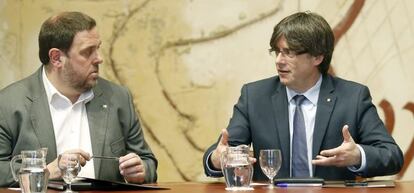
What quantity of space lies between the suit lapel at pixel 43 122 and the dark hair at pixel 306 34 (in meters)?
1.01

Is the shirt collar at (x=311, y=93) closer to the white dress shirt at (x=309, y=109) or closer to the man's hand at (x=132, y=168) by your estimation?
the white dress shirt at (x=309, y=109)

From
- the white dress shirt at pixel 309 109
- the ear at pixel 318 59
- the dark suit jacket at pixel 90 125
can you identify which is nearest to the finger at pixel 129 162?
the dark suit jacket at pixel 90 125

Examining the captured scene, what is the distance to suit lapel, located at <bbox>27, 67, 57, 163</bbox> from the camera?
3.58m

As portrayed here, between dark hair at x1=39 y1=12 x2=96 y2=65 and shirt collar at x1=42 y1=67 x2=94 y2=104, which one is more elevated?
dark hair at x1=39 y1=12 x2=96 y2=65

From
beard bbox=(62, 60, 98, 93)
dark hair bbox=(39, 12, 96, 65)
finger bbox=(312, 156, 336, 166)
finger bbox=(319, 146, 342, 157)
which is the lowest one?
finger bbox=(312, 156, 336, 166)

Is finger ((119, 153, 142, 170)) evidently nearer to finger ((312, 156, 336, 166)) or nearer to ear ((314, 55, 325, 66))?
finger ((312, 156, 336, 166))

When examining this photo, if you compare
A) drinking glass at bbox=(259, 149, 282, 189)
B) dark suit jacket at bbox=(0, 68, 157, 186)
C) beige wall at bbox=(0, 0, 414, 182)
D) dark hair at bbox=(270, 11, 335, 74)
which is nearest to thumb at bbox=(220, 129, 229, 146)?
drinking glass at bbox=(259, 149, 282, 189)

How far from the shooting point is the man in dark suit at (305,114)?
3.48 metres

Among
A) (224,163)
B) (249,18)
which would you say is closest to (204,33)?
(249,18)

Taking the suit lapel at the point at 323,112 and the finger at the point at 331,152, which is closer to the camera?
the finger at the point at 331,152

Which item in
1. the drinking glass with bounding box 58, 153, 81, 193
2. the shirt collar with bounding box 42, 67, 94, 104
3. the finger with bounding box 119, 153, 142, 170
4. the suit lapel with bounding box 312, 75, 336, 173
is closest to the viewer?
the drinking glass with bounding box 58, 153, 81, 193

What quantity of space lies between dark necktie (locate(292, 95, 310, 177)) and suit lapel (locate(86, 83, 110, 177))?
2.73 feet

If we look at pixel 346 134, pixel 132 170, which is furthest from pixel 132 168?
pixel 346 134

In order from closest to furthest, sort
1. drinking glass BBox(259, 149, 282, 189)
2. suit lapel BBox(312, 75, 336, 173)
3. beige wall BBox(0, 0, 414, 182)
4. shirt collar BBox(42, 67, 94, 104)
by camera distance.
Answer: drinking glass BBox(259, 149, 282, 189) → suit lapel BBox(312, 75, 336, 173) → shirt collar BBox(42, 67, 94, 104) → beige wall BBox(0, 0, 414, 182)
